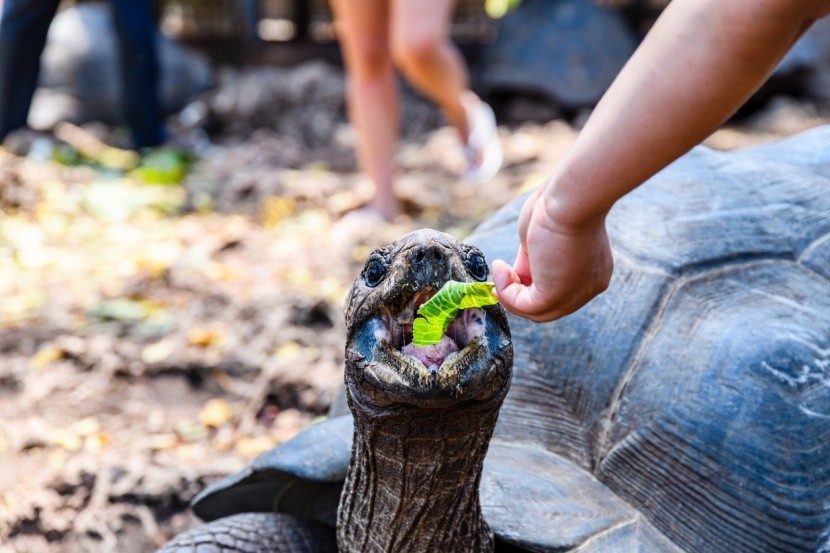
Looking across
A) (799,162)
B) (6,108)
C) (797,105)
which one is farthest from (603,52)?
(799,162)

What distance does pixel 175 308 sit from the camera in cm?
353

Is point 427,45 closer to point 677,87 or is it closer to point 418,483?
point 418,483

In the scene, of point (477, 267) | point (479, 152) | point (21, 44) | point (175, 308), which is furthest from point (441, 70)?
point (477, 267)

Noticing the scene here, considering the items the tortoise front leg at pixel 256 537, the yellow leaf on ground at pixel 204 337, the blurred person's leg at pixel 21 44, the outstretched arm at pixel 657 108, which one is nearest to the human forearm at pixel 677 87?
the outstretched arm at pixel 657 108

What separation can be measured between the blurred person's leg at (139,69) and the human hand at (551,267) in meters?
4.60

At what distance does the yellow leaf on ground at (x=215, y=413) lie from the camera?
2.74 m

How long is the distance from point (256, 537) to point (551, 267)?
84 centimetres

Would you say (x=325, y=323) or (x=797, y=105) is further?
(x=797, y=105)

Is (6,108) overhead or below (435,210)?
overhead

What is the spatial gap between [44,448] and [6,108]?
1700 mm

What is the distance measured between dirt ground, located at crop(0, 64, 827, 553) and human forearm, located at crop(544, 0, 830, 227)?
1.47m

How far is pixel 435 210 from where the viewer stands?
4.66 m

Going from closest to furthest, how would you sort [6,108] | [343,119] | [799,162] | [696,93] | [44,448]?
[696,93]
[799,162]
[44,448]
[6,108]
[343,119]

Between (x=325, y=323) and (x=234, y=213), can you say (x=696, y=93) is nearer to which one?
(x=325, y=323)
